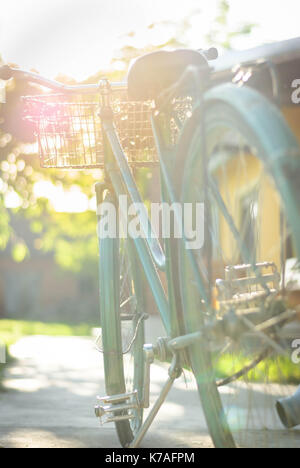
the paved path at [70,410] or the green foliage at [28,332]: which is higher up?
the paved path at [70,410]

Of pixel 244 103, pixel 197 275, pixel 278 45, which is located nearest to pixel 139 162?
pixel 197 275

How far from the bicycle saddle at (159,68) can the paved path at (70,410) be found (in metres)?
1.02

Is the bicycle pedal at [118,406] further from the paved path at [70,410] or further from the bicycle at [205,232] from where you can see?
the paved path at [70,410]

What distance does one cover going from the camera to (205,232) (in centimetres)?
214

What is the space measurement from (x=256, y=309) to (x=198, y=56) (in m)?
0.99

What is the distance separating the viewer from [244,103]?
6.03 feet

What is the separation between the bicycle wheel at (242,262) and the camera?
1.75 m

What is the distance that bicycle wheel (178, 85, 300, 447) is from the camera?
5.75 feet

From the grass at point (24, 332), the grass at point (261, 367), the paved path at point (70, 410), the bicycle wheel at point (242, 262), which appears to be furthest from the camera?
the grass at point (24, 332)

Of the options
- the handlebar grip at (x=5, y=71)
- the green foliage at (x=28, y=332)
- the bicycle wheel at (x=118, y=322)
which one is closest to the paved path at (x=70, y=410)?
the bicycle wheel at (x=118, y=322)

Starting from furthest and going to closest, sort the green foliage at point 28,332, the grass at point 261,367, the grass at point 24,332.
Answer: the green foliage at point 28,332, the grass at point 24,332, the grass at point 261,367

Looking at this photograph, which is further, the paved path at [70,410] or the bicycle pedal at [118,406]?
the paved path at [70,410]

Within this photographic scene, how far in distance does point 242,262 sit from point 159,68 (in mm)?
740

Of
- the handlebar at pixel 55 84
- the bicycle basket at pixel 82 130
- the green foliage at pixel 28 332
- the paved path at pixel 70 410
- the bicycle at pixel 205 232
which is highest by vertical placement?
the handlebar at pixel 55 84
